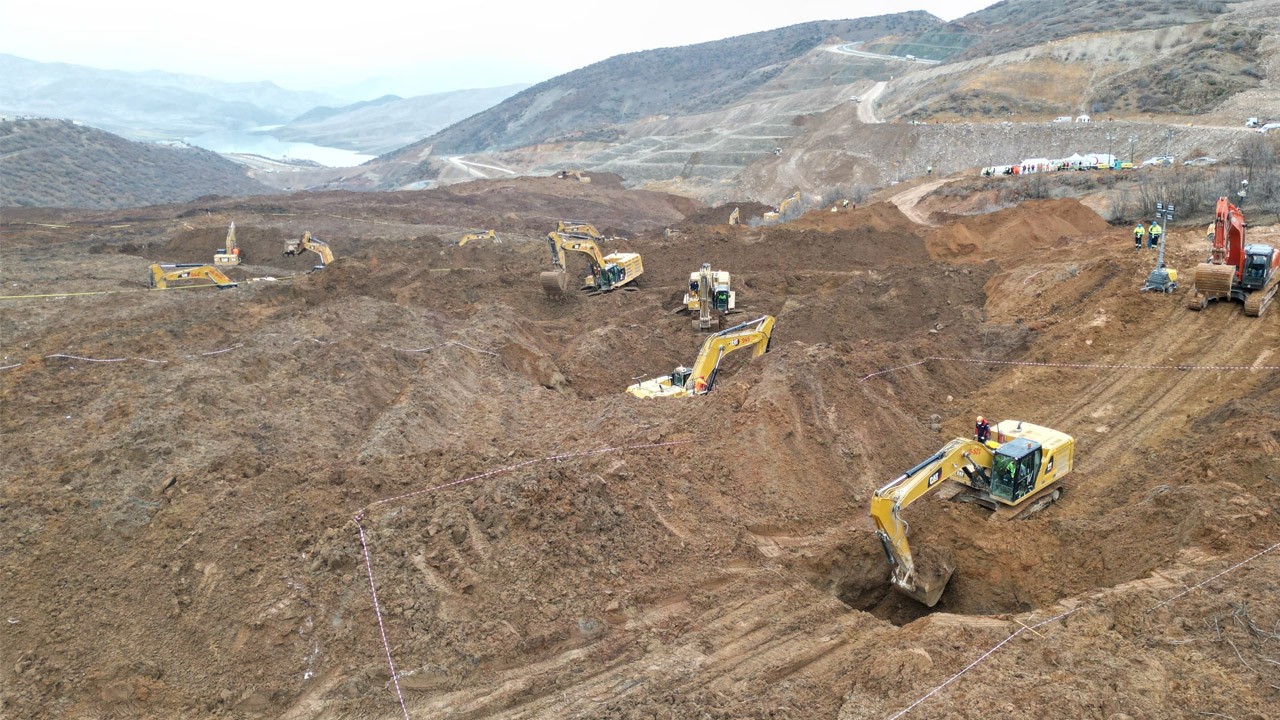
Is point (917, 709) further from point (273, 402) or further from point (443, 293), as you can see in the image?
point (443, 293)

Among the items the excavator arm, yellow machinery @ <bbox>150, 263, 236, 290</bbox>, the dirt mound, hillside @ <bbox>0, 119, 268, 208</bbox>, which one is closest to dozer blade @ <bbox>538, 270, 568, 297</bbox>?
yellow machinery @ <bbox>150, 263, 236, 290</bbox>

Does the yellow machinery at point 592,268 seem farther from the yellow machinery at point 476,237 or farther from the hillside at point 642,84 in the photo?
the hillside at point 642,84

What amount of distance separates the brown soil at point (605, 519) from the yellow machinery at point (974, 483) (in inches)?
19.5

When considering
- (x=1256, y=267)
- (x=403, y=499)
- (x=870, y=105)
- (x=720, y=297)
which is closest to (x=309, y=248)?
(x=720, y=297)

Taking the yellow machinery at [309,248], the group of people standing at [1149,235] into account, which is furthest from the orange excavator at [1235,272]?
the yellow machinery at [309,248]

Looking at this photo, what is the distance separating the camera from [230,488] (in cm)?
1123

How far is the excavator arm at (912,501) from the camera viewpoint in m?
10.7

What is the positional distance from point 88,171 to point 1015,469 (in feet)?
274

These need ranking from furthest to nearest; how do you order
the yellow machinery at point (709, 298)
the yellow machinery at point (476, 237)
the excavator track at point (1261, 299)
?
the yellow machinery at point (476, 237) → the yellow machinery at point (709, 298) → the excavator track at point (1261, 299)

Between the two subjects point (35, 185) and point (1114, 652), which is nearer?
point (1114, 652)

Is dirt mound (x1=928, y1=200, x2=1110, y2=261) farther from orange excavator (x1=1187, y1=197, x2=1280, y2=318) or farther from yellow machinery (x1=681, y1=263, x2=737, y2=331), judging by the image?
yellow machinery (x1=681, y1=263, x2=737, y2=331)

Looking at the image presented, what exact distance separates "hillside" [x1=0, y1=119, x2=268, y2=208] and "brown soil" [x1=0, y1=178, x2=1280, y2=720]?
53031mm

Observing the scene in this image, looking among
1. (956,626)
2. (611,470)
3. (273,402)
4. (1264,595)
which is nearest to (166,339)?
(273,402)

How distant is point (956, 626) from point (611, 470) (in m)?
5.15
